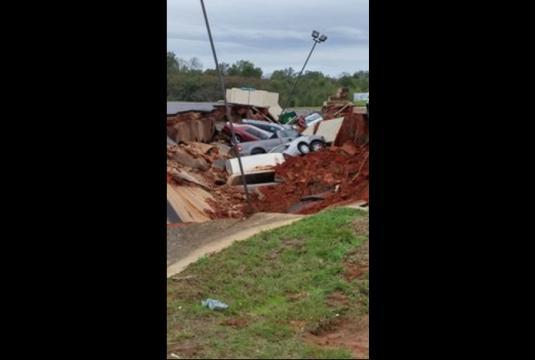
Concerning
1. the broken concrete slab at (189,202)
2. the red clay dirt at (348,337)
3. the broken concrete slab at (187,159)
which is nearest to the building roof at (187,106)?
the broken concrete slab at (187,159)

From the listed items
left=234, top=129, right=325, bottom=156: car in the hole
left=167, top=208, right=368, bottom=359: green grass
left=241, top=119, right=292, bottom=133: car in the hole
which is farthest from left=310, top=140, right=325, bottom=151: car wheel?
left=167, top=208, right=368, bottom=359: green grass

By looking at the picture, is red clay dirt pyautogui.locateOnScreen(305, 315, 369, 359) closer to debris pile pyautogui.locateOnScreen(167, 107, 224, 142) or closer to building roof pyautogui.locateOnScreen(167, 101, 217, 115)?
debris pile pyautogui.locateOnScreen(167, 107, 224, 142)

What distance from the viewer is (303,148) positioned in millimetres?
12484

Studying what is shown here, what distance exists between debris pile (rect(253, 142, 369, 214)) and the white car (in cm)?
54

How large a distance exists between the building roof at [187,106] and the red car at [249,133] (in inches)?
26.1

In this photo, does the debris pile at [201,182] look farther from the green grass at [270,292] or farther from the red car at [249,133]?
the green grass at [270,292]

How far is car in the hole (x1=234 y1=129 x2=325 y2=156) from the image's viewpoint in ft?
41.0

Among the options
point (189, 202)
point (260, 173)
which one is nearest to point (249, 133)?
point (260, 173)

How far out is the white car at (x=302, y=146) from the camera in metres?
12.4
